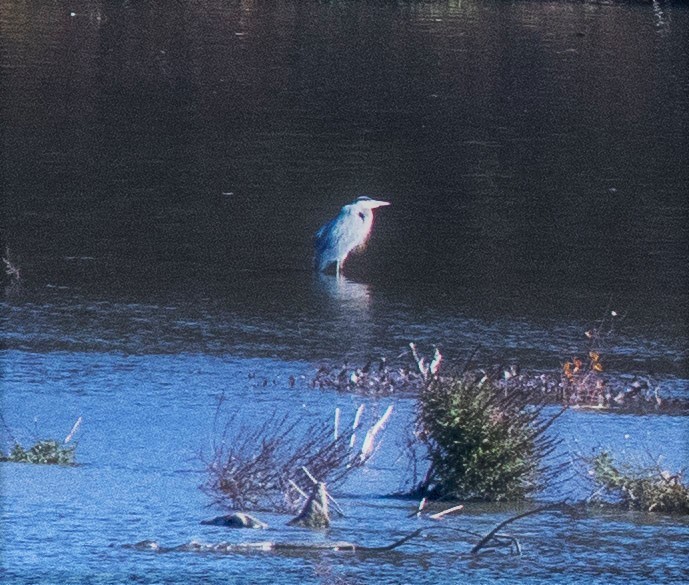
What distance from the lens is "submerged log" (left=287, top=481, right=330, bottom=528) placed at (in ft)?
21.1

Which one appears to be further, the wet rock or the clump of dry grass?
the clump of dry grass

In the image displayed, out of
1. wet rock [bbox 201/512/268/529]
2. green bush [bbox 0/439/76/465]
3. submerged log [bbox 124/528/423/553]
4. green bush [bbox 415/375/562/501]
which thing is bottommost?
green bush [bbox 0/439/76/465]

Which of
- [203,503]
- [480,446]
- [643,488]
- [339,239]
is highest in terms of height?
[339,239]

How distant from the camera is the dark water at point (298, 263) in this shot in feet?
21.3

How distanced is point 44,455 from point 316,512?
1631 mm

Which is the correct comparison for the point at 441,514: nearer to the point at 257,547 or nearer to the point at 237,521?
the point at 237,521

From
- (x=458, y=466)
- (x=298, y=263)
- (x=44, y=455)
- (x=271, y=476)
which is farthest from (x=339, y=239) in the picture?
(x=271, y=476)

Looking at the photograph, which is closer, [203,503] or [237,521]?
[237,521]

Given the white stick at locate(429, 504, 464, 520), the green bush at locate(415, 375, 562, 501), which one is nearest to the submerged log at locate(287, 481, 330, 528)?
the white stick at locate(429, 504, 464, 520)

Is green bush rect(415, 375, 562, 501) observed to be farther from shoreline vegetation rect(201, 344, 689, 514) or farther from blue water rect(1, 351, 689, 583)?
blue water rect(1, 351, 689, 583)

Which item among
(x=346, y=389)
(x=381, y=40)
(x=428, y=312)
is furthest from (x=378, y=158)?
(x=381, y=40)

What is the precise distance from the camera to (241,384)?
966 centimetres

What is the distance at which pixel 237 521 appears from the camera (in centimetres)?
644

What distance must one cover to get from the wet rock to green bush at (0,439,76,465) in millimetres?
1273
